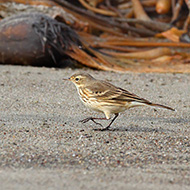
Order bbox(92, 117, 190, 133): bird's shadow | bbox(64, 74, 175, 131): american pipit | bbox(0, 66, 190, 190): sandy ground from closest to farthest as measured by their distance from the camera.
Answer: bbox(0, 66, 190, 190): sandy ground → bbox(64, 74, 175, 131): american pipit → bbox(92, 117, 190, 133): bird's shadow

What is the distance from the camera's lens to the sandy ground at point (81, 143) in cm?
358

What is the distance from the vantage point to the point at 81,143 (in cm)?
464

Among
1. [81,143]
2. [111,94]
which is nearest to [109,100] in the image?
[111,94]

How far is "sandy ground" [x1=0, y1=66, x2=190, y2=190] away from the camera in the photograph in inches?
141

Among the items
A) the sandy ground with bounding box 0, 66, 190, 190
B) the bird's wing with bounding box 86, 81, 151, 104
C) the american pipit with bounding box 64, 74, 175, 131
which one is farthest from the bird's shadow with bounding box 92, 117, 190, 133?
the bird's wing with bounding box 86, 81, 151, 104

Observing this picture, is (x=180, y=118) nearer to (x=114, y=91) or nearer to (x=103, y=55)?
(x=114, y=91)

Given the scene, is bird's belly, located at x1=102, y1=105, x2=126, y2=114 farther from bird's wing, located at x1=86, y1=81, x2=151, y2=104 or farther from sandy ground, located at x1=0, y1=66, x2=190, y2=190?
sandy ground, located at x1=0, y1=66, x2=190, y2=190

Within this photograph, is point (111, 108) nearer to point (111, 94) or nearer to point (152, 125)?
point (111, 94)

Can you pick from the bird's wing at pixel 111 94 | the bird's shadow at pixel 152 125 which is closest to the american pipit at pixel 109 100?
the bird's wing at pixel 111 94

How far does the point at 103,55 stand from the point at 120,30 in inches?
74.4

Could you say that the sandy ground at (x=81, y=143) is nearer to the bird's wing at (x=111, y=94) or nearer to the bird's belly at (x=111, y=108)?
the bird's belly at (x=111, y=108)

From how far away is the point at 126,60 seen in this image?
10.3 m

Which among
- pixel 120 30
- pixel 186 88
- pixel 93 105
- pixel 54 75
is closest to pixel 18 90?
pixel 54 75

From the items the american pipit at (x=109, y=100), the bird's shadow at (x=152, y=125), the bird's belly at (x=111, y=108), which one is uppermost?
the american pipit at (x=109, y=100)
